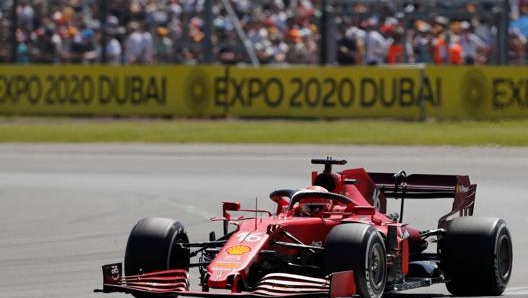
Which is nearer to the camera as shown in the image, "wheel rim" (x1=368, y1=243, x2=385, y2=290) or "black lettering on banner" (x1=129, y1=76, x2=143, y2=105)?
"wheel rim" (x1=368, y1=243, x2=385, y2=290)

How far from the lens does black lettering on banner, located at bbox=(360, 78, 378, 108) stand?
100ft

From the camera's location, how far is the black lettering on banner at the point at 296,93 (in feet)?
102

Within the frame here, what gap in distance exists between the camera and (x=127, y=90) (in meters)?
32.6

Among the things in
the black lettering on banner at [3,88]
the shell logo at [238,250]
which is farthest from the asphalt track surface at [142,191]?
the black lettering on banner at [3,88]

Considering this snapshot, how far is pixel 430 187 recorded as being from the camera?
10.8m

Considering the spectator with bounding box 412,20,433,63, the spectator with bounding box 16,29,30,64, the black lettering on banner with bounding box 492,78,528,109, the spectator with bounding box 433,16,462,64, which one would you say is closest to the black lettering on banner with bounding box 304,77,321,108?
the spectator with bounding box 412,20,433,63

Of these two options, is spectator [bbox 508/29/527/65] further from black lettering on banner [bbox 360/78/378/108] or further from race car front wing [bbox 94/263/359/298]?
race car front wing [bbox 94/263/359/298]

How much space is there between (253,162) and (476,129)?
18.9ft

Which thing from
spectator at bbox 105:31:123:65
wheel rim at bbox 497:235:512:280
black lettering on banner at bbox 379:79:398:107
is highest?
spectator at bbox 105:31:123:65

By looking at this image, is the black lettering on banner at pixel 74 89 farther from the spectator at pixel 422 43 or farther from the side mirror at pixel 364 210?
the side mirror at pixel 364 210

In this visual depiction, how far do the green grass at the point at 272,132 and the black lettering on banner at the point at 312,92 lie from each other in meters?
0.61

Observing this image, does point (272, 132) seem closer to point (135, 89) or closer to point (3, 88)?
point (135, 89)

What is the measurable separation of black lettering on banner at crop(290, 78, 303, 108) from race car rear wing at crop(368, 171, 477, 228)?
20118mm

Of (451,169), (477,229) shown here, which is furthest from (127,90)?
(477,229)
